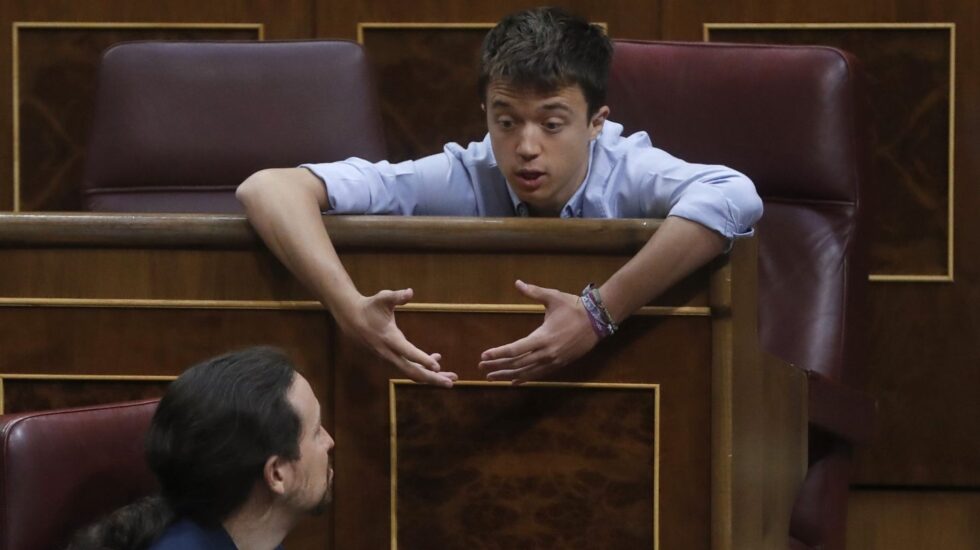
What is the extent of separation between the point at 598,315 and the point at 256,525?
407mm

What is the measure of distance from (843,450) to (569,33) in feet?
2.27

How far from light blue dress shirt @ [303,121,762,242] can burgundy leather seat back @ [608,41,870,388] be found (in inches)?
10.2

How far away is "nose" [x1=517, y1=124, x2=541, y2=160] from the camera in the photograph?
1.76 m

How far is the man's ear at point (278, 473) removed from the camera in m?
1.41

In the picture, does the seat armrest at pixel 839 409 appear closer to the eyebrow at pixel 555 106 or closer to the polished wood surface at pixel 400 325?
the polished wood surface at pixel 400 325

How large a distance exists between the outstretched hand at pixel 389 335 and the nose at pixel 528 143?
0.91 ft

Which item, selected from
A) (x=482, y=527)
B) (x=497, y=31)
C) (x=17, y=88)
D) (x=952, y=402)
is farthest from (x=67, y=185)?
(x=952, y=402)

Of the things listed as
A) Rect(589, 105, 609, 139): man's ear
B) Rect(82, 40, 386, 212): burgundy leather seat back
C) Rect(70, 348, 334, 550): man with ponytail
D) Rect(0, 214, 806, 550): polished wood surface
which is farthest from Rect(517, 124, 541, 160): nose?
Rect(82, 40, 386, 212): burgundy leather seat back

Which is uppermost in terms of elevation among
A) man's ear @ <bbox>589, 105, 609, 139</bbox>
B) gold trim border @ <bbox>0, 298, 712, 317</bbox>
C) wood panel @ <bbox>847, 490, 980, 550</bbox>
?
man's ear @ <bbox>589, 105, 609, 139</bbox>

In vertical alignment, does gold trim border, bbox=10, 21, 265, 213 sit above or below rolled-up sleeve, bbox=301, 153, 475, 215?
above

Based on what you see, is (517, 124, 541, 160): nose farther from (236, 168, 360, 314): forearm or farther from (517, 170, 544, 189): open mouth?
(236, 168, 360, 314): forearm

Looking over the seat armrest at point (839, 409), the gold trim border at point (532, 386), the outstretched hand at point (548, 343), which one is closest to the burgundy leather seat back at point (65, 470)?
the gold trim border at point (532, 386)

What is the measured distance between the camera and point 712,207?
1.60 m

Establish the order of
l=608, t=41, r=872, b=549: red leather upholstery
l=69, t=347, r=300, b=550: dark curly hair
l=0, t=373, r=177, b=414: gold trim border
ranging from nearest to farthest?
1. l=69, t=347, r=300, b=550: dark curly hair
2. l=0, t=373, r=177, b=414: gold trim border
3. l=608, t=41, r=872, b=549: red leather upholstery
